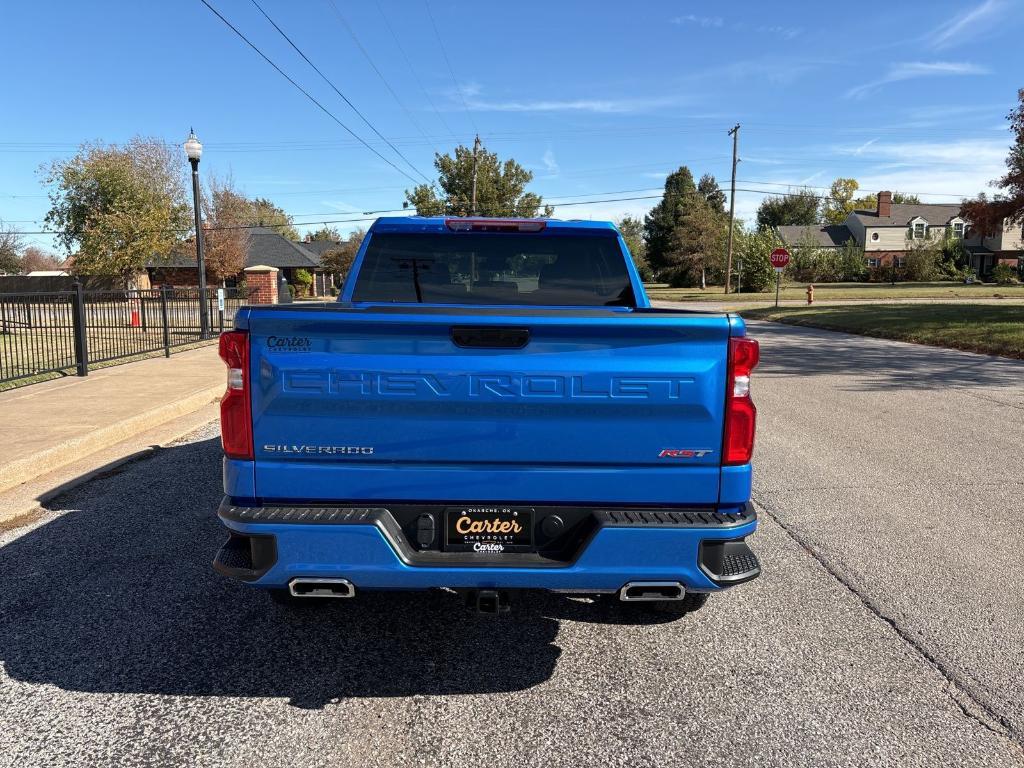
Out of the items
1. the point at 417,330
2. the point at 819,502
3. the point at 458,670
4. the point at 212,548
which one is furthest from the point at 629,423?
the point at 819,502

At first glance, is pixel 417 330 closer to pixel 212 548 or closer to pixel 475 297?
pixel 475 297

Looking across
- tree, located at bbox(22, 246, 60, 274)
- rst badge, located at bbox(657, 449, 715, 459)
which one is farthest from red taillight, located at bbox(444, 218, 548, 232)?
tree, located at bbox(22, 246, 60, 274)

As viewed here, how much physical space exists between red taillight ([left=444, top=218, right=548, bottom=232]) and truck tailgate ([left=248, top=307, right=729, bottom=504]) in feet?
4.40

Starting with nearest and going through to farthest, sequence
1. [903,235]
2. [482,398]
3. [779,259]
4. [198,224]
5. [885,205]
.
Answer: [482,398] < [198,224] < [779,259] < [903,235] < [885,205]

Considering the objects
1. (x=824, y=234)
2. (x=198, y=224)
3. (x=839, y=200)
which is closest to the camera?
(x=198, y=224)

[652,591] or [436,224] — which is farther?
[436,224]

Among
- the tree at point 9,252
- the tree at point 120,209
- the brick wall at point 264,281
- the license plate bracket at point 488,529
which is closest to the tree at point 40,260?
the tree at point 9,252

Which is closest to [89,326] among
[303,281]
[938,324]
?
[938,324]

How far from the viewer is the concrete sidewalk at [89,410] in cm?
677

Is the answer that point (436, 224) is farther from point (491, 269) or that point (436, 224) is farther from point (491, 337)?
point (491, 337)

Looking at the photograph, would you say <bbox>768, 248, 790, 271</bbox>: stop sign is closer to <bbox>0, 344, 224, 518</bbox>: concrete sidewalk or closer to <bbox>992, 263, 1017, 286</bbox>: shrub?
<bbox>0, 344, 224, 518</bbox>: concrete sidewalk

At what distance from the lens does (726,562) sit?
2973 millimetres

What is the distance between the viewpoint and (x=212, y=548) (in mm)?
4824

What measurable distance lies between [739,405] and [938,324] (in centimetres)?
2219
